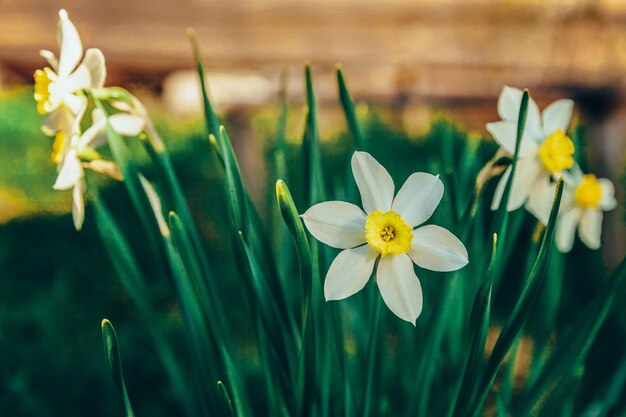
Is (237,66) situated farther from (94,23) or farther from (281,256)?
(281,256)

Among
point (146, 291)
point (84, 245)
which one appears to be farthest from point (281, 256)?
point (84, 245)

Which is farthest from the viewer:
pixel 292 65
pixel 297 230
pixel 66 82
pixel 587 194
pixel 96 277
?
pixel 292 65

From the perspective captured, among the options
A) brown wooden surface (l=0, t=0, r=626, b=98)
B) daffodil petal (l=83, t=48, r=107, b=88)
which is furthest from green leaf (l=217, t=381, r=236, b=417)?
brown wooden surface (l=0, t=0, r=626, b=98)

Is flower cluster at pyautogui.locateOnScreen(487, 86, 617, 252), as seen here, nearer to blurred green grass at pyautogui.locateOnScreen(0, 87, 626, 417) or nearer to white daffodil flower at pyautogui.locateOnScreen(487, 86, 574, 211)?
white daffodil flower at pyautogui.locateOnScreen(487, 86, 574, 211)

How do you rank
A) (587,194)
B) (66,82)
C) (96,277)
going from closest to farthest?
(66,82) → (587,194) → (96,277)

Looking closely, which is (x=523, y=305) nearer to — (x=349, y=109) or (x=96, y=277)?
(x=349, y=109)

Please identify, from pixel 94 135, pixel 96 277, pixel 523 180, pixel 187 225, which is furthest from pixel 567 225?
pixel 96 277

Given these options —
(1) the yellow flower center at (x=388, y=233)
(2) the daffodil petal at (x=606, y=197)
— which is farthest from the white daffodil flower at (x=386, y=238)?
(2) the daffodil petal at (x=606, y=197)
